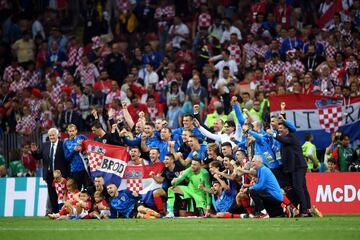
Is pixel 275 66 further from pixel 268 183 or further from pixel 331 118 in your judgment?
pixel 268 183

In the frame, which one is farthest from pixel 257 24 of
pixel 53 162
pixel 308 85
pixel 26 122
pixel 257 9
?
pixel 53 162

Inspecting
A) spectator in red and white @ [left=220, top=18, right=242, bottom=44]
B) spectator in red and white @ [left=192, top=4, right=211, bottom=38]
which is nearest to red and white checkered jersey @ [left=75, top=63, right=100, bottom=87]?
spectator in red and white @ [left=192, top=4, right=211, bottom=38]

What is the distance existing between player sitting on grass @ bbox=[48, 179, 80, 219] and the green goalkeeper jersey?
7.04ft

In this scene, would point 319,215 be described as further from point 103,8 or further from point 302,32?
point 103,8

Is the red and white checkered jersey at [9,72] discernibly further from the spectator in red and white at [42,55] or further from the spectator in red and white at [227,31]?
the spectator in red and white at [227,31]

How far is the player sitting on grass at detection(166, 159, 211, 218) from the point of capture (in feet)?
73.4

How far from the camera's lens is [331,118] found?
2567 centimetres

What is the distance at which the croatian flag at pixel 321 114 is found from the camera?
25438mm

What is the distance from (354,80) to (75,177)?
7319 millimetres

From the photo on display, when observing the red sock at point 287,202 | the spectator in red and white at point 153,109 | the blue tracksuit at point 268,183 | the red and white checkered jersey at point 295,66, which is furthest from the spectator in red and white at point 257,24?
the blue tracksuit at point 268,183

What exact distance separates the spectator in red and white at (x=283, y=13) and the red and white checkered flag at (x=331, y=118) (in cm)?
575

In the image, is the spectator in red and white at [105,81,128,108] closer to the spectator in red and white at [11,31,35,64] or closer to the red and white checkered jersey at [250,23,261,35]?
the red and white checkered jersey at [250,23,261,35]

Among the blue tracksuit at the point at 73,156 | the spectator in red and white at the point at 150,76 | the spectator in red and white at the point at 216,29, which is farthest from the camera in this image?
the spectator in red and white at the point at 216,29

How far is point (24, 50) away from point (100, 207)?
12.8 metres
